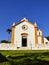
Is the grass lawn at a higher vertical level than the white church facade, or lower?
lower

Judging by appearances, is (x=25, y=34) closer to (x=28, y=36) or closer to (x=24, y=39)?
(x=28, y=36)

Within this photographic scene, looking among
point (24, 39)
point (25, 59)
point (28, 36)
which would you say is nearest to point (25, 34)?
point (28, 36)

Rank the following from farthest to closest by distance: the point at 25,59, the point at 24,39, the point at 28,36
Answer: the point at 24,39 → the point at 28,36 → the point at 25,59

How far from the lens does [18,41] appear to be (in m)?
36.1

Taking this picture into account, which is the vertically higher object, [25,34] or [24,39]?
[25,34]

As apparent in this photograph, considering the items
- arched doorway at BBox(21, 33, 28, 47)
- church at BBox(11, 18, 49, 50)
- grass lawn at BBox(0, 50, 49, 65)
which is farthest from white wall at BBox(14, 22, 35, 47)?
grass lawn at BBox(0, 50, 49, 65)

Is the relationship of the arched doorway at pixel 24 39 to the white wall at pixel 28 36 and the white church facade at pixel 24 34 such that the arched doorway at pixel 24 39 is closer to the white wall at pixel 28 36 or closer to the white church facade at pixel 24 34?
the white church facade at pixel 24 34

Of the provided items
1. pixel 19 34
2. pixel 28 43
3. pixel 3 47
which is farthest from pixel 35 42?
pixel 3 47

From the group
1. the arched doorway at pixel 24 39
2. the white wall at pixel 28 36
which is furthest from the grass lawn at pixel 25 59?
the arched doorway at pixel 24 39

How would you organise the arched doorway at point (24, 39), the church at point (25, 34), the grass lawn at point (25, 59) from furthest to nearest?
the arched doorway at point (24, 39), the church at point (25, 34), the grass lawn at point (25, 59)

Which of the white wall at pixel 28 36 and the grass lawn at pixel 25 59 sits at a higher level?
the white wall at pixel 28 36

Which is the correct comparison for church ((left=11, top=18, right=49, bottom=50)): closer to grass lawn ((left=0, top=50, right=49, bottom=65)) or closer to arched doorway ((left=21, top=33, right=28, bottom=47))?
arched doorway ((left=21, top=33, right=28, bottom=47))

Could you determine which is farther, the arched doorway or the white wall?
the arched doorway

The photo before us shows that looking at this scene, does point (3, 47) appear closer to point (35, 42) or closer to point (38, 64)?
point (35, 42)
